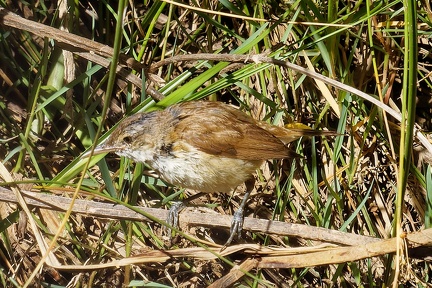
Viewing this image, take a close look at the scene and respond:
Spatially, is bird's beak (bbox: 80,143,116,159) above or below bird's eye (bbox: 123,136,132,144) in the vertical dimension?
below

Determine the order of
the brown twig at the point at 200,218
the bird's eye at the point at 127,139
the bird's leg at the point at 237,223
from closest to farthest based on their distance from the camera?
the brown twig at the point at 200,218, the bird's leg at the point at 237,223, the bird's eye at the point at 127,139

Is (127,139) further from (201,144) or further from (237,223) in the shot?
(237,223)

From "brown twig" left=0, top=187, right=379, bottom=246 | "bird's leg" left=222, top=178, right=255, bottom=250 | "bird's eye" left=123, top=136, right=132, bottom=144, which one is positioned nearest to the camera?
"brown twig" left=0, top=187, right=379, bottom=246

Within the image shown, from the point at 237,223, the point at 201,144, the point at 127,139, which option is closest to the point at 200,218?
the point at 237,223

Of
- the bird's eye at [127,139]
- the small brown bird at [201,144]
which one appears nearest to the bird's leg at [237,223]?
the small brown bird at [201,144]

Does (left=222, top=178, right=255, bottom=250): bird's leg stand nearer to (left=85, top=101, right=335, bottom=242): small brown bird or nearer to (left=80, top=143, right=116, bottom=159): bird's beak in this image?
(left=85, top=101, right=335, bottom=242): small brown bird

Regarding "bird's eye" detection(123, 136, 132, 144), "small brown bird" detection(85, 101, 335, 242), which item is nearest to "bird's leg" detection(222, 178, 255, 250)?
"small brown bird" detection(85, 101, 335, 242)

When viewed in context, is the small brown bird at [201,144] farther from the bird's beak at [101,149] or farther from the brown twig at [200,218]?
the brown twig at [200,218]

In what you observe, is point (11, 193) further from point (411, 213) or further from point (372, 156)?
point (411, 213)
